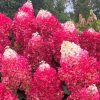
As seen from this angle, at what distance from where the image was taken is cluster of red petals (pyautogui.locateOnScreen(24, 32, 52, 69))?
9.21 feet

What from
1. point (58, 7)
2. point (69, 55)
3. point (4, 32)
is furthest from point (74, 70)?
point (58, 7)

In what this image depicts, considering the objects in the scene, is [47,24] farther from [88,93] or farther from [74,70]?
[88,93]

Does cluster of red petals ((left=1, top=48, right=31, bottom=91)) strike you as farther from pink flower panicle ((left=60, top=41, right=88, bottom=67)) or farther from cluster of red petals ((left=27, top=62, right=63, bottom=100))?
pink flower panicle ((left=60, top=41, right=88, bottom=67))

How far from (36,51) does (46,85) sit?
332 millimetres

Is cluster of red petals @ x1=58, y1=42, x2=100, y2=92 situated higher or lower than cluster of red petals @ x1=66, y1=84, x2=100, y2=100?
higher

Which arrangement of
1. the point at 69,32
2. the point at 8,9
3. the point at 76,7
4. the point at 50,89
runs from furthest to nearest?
the point at 76,7, the point at 8,9, the point at 69,32, the point at 50,89

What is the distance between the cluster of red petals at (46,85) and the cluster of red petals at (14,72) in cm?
8

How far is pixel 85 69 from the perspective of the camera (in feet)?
8.43

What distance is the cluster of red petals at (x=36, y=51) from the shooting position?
281 cm

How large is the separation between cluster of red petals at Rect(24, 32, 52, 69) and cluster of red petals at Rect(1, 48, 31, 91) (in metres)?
0.16

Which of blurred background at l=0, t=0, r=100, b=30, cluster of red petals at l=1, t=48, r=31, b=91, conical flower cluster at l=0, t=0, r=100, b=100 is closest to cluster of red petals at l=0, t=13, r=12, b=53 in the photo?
conical flower cluster at l=0, t=0, r=100, b=100

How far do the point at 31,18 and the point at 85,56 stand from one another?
1.84 feet

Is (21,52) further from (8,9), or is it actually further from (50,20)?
(8,9)

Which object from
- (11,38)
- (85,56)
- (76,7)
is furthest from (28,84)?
(76,7)
